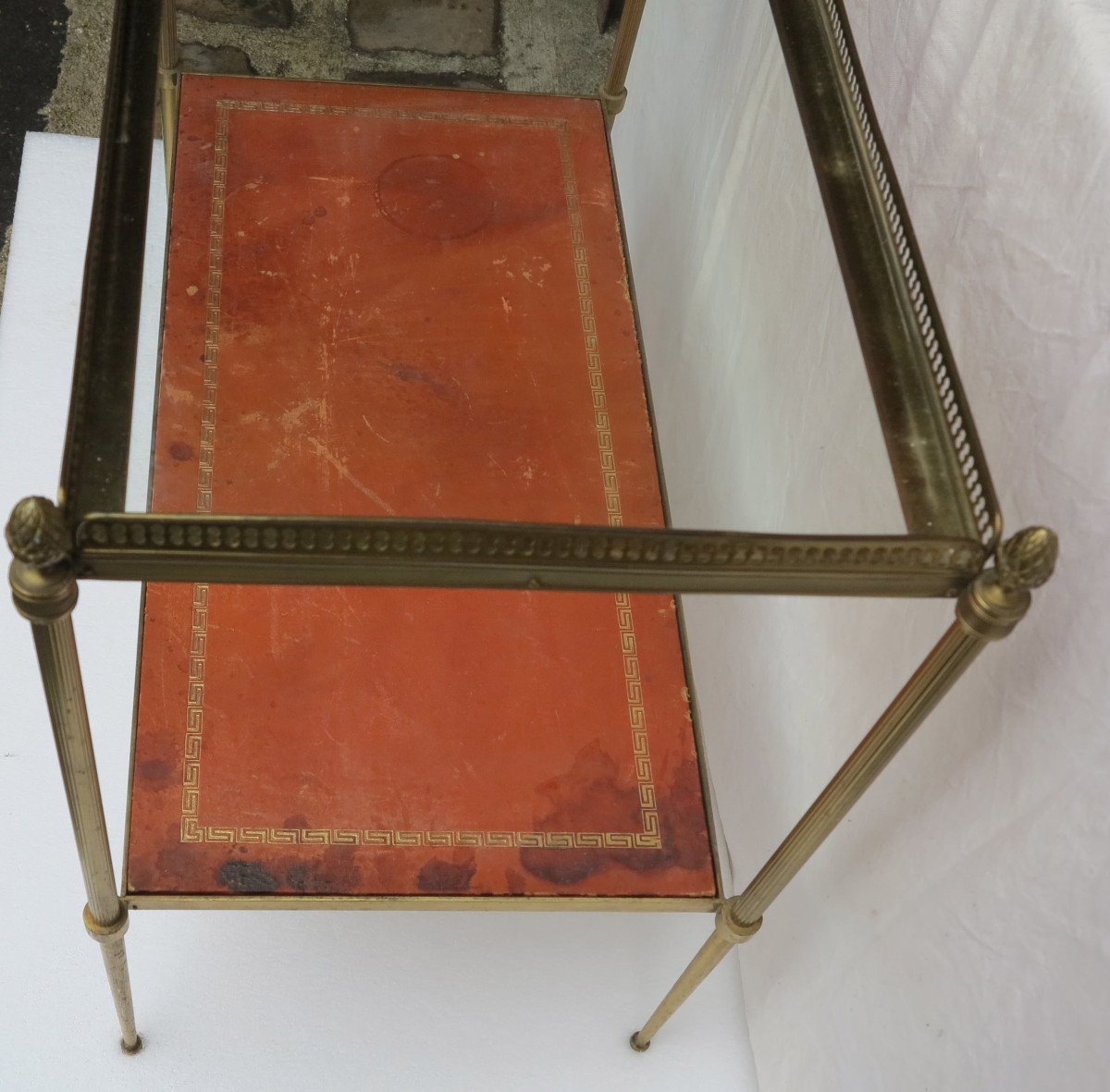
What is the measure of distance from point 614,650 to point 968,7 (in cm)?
65

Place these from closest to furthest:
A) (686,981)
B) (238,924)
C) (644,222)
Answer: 1. (686,981)
2. (238,924)
3. (644,222)

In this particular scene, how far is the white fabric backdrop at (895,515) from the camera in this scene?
87 cm

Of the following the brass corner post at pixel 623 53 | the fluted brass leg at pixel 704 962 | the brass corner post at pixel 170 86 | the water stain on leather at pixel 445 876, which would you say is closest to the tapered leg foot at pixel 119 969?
the water stain on leather at pixel 445 876

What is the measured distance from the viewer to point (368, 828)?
3.80 feet

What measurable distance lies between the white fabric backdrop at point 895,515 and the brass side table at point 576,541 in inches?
2.7

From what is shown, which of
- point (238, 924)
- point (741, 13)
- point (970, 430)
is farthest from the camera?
point (741, 13)

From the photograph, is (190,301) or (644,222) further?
(644,222)

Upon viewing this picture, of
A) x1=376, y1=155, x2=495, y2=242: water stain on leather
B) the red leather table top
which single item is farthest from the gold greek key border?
→ x1=376, y1=155, x2=495, y2=242: water stain on leather

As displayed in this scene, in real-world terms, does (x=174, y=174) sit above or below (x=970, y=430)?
below

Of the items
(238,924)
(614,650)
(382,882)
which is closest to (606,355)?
(614,650)

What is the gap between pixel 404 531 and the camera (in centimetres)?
80

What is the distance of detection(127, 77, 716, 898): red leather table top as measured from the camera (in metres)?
1.16

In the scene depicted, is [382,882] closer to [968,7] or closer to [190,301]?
[190,301]

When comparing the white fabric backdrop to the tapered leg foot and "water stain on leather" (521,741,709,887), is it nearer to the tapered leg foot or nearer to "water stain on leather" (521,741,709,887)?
"water stain on leather" (521,741,709,887)
